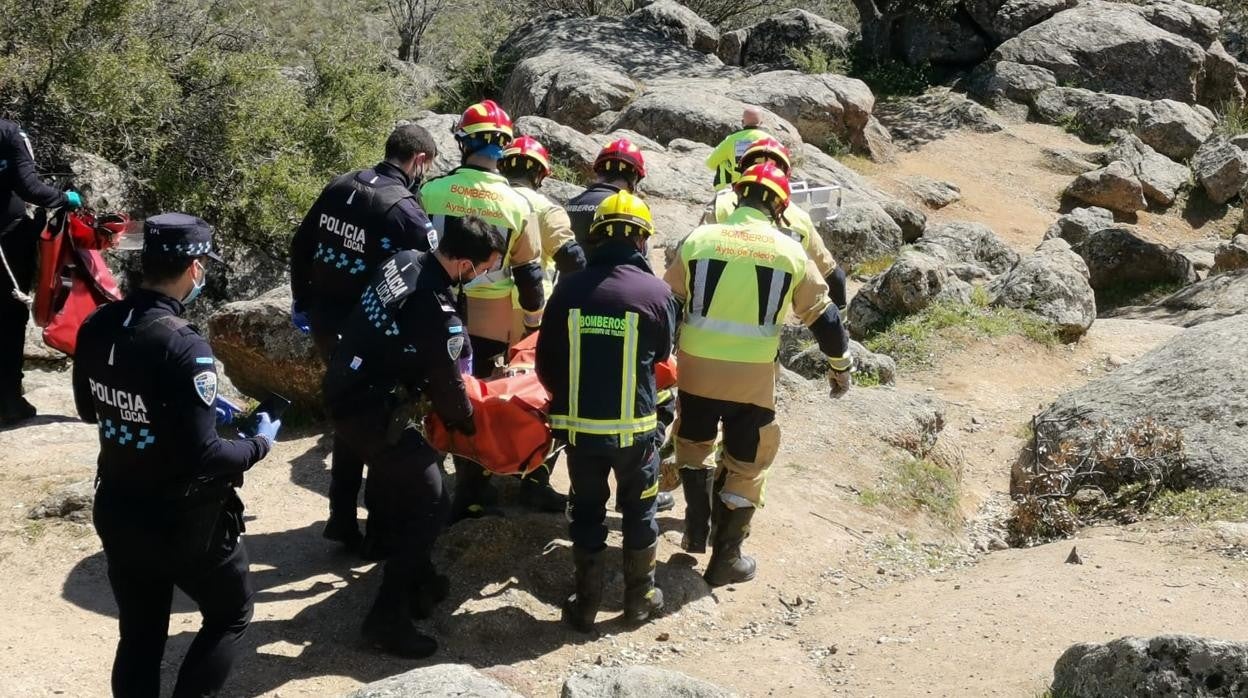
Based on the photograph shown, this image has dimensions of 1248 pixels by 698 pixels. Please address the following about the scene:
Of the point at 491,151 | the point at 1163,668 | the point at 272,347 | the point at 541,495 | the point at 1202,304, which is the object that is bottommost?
the point at 1202,304

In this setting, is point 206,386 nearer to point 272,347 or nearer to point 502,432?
point 502,432

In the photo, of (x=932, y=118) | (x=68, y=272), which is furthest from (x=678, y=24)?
(x=68, y=272)

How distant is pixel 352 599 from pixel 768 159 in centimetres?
365

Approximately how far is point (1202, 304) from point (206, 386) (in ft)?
39.0

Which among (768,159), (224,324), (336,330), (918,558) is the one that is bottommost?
(918,558)

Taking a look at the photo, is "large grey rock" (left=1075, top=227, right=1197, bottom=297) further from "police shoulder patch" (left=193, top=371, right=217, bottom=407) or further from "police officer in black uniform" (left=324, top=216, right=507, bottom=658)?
"police shoulder patch" (left=193, top=371, right=217, bottom=407)

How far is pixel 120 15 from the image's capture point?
11.0 meters

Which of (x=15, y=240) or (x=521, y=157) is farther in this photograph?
(x=15, y=240)

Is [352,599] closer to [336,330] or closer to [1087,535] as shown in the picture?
[336,330]

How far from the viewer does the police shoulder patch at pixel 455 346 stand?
5.22 metres

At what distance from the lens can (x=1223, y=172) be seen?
62.8 feet

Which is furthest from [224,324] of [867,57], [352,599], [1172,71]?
[1172,71]

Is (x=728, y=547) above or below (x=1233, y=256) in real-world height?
above

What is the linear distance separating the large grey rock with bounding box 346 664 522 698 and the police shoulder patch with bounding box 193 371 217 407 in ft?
3.73
